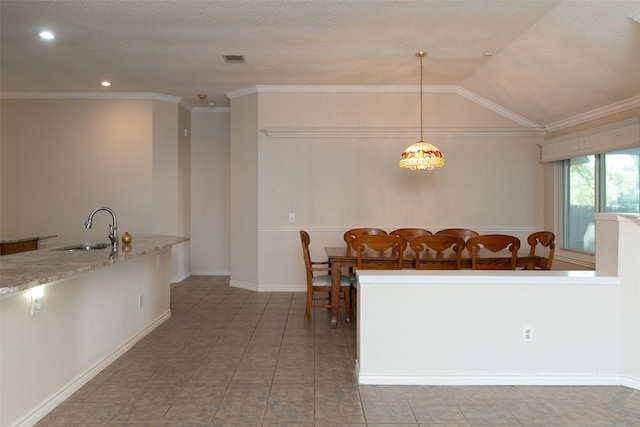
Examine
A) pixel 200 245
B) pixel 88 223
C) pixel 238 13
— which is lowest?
pixel 200 245

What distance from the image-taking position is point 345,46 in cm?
441

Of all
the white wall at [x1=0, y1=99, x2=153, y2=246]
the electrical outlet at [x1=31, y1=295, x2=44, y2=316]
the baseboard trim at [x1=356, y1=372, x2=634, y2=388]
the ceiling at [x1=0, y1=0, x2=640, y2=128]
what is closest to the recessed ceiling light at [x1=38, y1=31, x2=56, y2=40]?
the ceiling at [x1=0, y1=0, x2=640, y2=128]

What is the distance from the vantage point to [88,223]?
11.3 feet

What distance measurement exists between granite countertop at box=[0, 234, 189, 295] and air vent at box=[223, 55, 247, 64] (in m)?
2.27

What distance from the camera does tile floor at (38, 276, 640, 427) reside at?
240cm

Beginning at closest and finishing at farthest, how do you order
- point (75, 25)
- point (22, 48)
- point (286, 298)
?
point (75, 25), point (22, 48), point (286, 298)

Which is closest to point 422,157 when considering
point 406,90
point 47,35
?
point 406,90

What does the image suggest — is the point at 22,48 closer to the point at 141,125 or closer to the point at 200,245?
the point at 141,125

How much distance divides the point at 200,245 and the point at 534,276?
5.46 meters

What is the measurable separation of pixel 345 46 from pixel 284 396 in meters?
3.29

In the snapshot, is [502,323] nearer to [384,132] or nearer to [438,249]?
[438,249]

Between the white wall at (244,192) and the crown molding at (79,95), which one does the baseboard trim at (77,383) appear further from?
the crown molding at (79,95)


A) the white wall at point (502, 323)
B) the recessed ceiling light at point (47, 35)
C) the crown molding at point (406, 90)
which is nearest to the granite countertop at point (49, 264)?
the white wall at point (502, 323)

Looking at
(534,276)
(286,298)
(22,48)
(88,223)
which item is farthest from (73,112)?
(534,276)
